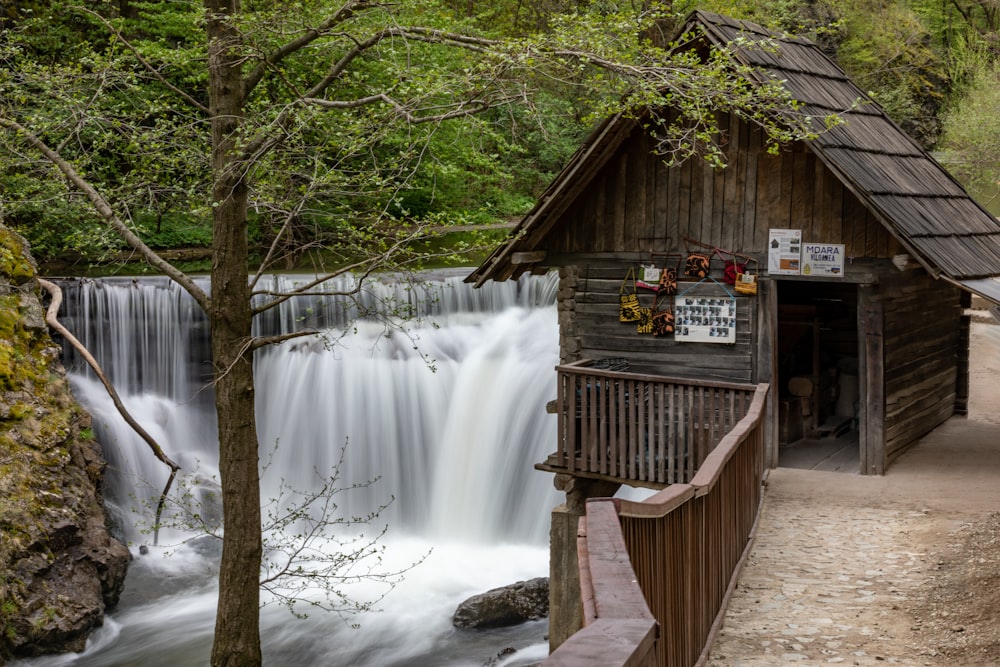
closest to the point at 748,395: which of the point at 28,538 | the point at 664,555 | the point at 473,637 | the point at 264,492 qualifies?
the point at 473,637

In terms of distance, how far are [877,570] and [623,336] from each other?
16.7 ft

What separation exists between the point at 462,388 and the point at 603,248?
200 inches

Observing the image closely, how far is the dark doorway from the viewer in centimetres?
1334

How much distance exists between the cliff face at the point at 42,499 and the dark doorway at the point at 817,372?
8.48m

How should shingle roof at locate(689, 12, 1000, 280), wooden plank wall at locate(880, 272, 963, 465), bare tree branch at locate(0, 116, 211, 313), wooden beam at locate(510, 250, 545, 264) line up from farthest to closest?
wooden beam at locate(510, 250, 545, 264) → wooden plank wall at locate(880, 272, 963, 465) → shingle roof at locate(689, 12, 1000, 280) → bare tree branch at locate(0, 116, 211, 313)

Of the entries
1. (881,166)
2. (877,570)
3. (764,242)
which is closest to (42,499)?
(764,242)

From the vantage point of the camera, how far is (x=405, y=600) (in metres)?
13.4

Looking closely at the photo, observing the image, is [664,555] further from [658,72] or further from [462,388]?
[462,388]

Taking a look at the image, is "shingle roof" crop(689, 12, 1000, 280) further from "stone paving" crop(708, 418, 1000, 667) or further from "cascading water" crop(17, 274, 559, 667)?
"cascading water" crop(17, 274, 559, 667)

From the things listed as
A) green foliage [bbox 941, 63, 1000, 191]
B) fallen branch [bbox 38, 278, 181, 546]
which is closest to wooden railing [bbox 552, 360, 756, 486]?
fallen branch [bbox 38, 278, 181, 546]

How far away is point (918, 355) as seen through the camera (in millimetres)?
13055

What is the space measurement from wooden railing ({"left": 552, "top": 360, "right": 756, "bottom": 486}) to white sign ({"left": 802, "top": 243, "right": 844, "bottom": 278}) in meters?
1.65

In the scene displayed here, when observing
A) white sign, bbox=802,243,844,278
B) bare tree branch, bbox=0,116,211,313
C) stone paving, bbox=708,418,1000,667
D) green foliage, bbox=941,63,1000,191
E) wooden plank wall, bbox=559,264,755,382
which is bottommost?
stone paving, bbox=708,418,1000,667

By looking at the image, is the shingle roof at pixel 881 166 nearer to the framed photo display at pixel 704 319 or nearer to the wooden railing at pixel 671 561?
the framed photo display at pixel 704 319
